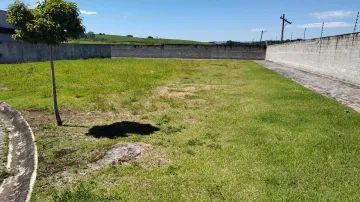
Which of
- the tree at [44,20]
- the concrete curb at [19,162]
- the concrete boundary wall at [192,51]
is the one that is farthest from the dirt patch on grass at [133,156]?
the concrete boundary wall at [192,51]

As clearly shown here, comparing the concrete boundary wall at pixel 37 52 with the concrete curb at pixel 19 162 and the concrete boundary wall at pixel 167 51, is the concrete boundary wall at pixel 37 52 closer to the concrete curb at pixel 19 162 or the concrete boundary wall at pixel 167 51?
the concrete boundary wall at pixel 167 51

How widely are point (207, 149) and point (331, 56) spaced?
532 inches

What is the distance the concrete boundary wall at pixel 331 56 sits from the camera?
1216 cm

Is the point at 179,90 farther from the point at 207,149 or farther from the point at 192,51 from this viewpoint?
the point at 192,51

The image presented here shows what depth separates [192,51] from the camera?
38188mm

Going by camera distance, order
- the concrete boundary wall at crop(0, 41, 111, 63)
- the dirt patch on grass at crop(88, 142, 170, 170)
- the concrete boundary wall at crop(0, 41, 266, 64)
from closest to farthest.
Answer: the dirt patch on grass at crop(88, 142, 170, 170)
the concrete boundary wall at crop(0, 41, 111, 63)
the concrete boundary wall at crop(0, 41, 266, 64)

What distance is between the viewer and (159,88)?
466 inches

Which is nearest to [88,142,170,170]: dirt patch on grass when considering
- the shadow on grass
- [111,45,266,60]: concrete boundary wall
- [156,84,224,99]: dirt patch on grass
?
the shadow on grass

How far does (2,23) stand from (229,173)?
31253mm

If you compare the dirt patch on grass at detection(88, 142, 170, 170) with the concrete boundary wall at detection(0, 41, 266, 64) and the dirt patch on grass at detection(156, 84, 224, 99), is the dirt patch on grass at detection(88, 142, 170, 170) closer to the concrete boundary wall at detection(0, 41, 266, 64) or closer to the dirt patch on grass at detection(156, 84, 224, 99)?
the dirt patch on grass at detection(156, 84, 224, 99)

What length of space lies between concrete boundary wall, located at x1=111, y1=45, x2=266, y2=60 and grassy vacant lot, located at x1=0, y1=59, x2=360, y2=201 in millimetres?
28597

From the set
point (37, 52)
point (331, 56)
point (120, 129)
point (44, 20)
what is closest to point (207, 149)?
point (120, 129)

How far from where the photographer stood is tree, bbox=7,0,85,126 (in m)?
5.58

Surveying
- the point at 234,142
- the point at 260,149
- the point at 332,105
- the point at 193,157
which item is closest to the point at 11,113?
the point at 193,157
